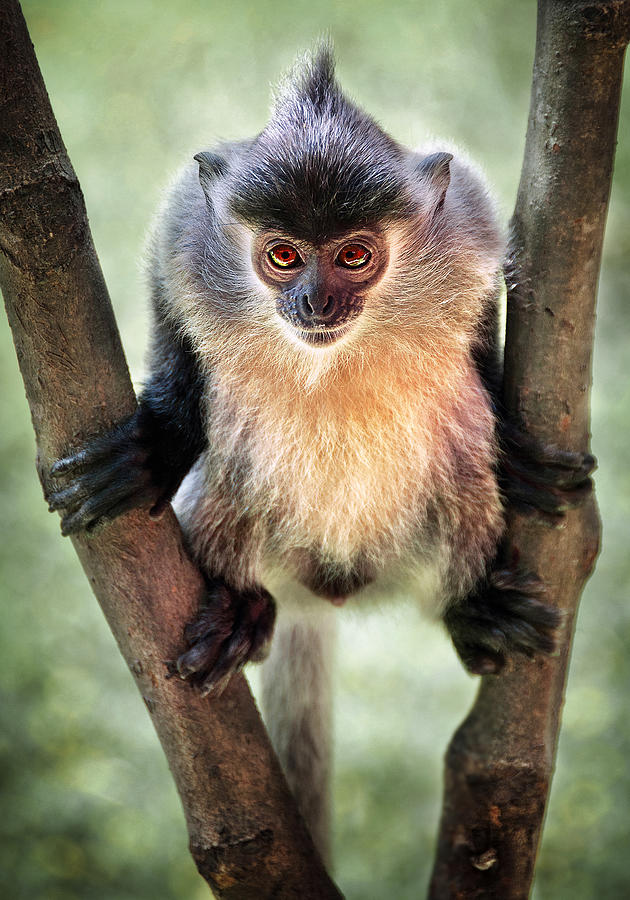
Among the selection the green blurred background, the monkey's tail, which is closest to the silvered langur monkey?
the monkey's tail

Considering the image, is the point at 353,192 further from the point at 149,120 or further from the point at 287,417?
the point at 149,120

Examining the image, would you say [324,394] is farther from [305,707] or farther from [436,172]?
[305,707]

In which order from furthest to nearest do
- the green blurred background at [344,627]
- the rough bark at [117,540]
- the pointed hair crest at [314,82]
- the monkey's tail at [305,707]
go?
the green blurred background at [344,627] < the monkey's tail at [305,707] < the pointed hair crest at [314,82] < the rough bark at [117,540]

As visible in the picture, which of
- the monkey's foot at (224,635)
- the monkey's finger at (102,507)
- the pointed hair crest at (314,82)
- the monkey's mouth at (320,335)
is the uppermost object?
the pointed hair crest at (314,82)

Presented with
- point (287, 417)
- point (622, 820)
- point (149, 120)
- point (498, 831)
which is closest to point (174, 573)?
point (287, 417)

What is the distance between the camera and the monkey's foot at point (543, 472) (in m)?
1.99

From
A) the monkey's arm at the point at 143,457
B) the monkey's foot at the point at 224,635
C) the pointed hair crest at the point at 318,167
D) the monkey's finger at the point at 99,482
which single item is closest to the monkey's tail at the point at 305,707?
the monkey's foot at the point at 224,635

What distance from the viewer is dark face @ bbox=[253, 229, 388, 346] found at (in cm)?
192

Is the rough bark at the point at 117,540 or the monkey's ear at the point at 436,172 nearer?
the rough bark at the point at 117,540

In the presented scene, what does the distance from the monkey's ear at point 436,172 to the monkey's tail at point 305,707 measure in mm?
1169

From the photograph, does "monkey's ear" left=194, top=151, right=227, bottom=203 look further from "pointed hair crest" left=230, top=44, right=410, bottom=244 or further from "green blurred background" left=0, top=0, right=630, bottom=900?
"green blurred background" left=0, top=0, right=630, bottom=900

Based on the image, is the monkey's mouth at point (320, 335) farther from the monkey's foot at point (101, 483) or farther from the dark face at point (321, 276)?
the monkey's foot at point (101, 483)

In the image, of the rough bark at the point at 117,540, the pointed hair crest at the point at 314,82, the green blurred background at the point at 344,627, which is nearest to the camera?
the rough bark at the point at 117,540

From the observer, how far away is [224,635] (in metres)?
2.04
